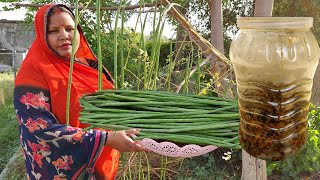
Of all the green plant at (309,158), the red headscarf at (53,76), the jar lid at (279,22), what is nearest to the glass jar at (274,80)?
the jar lid at (279,22)

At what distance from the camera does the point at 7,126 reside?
504 cm

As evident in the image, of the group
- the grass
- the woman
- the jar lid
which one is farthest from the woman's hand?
the grass

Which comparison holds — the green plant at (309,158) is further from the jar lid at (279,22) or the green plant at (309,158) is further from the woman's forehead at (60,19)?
the jar lid at (279,22)

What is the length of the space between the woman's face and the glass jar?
0.82m

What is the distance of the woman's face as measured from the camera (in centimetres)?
127

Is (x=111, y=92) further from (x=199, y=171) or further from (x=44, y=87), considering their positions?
(x=199, y=171)

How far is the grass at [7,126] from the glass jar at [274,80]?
3.52 meters

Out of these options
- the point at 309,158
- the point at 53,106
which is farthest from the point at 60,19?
the point at 309,158

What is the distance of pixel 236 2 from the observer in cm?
764

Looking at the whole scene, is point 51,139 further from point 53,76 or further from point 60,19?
point 60,19

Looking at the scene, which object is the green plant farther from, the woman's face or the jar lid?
the jar lid

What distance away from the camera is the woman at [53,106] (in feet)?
3.92

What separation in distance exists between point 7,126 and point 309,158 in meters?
4.06

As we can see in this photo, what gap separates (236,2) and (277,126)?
7.47 m
